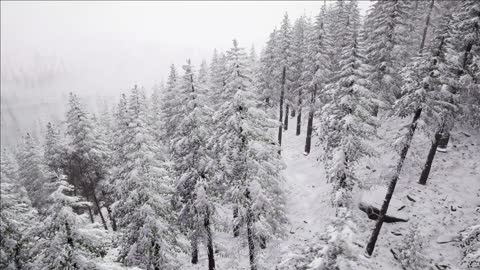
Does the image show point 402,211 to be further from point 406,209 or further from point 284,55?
point 284,55

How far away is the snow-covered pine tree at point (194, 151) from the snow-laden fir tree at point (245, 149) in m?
1.52

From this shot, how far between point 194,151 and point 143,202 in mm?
4011

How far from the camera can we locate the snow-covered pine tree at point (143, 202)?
Answer: 15422 mm

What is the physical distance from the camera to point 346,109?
17094mm

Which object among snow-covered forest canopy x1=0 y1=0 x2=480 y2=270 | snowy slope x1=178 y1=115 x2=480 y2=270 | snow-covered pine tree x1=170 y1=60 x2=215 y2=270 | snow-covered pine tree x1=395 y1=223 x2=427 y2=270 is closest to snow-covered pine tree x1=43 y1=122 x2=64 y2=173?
snow-covered forest canopy x1=0 y1=0 x2=480 y2=270

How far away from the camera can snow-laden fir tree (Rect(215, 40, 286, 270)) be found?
14.5m

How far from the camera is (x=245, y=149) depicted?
1477 cm

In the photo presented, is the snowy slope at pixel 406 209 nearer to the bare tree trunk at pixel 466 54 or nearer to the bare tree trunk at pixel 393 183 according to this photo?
the bare tree trunk at pixel 393 183

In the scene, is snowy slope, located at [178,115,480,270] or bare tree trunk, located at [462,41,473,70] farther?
bare tree trunk, located at [462,41,473,70]

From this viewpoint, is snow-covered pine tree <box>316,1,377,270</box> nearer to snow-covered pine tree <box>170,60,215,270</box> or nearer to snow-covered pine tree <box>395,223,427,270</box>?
snow-covered pine tree <box>395,223,427,270</box>

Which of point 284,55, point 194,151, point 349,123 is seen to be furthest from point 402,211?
point 284,55

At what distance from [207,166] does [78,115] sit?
15702mm

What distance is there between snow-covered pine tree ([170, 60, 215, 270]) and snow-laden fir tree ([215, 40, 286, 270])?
60.0 inches

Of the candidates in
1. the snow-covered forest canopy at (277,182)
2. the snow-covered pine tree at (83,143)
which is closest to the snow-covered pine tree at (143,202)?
the snow-covered forest canopy at (277,182)
